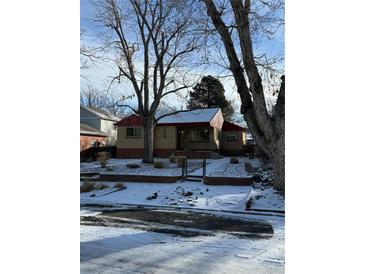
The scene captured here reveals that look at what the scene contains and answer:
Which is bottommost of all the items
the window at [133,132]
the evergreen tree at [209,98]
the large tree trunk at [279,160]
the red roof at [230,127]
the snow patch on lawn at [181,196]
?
the snow patch on lawn at [181,196]

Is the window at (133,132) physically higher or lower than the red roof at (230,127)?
lower

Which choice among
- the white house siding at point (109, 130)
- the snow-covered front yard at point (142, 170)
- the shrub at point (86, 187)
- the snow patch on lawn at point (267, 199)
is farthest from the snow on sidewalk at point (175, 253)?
the white house siding at point (109, 130)

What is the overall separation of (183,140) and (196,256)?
15.6m

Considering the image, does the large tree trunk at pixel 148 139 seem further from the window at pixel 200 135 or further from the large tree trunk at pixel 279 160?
the large tree trunk at pixel 279 160

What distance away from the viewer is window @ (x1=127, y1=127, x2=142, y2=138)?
18.3m

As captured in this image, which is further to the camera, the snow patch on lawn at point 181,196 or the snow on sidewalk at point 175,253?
the snow patch on lawn at point 181,196

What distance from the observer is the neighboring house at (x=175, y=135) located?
17875mm

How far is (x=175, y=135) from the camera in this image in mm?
17875

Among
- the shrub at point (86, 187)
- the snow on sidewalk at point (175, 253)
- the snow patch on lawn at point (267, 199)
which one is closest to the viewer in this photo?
the snow on sidewalk at point (175, 253)

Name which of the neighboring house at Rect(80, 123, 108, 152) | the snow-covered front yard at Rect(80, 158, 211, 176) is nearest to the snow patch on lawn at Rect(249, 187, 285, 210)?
the snow-covered front yard at Rect(80, 158, 211, 176)

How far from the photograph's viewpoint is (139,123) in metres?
18.1

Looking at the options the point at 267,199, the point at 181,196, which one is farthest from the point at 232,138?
the point at 267,199
